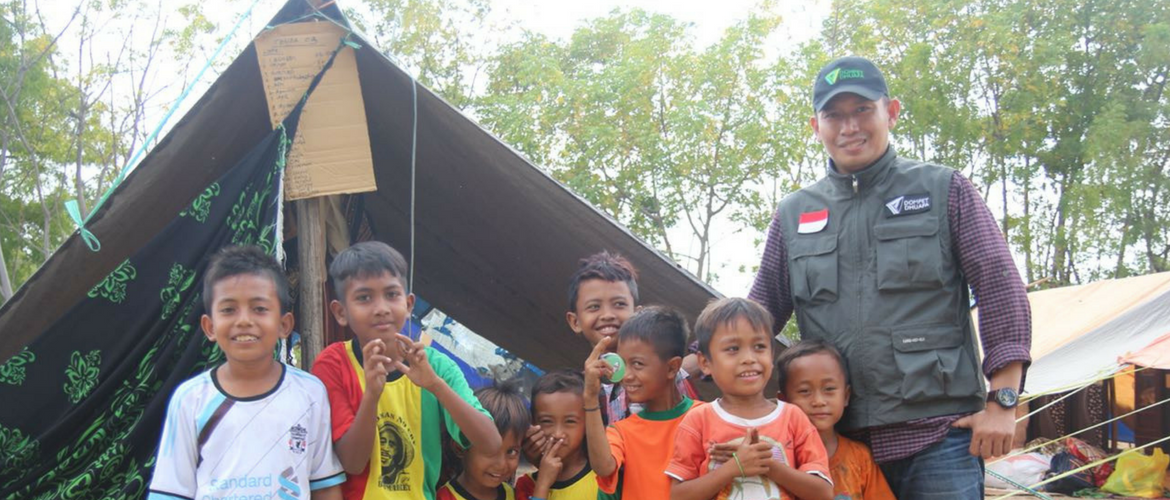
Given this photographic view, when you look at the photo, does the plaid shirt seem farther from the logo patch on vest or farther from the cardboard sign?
the cardboard sign

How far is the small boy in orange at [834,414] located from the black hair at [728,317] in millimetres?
165

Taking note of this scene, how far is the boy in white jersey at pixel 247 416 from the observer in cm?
232

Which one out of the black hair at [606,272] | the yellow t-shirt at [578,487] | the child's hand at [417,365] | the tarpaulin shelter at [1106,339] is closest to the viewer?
the child's hand at [417,365]

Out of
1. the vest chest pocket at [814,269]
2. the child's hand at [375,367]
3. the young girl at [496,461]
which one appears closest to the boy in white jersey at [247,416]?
the child's hand at [375,367]

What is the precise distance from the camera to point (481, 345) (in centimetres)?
514

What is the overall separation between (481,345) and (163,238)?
2.44 metres

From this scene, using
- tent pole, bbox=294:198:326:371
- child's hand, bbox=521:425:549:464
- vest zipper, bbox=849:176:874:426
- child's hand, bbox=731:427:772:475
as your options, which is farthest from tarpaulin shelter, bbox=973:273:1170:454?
tent pole, bbox=294:198:326:371

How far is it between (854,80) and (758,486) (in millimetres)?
1190

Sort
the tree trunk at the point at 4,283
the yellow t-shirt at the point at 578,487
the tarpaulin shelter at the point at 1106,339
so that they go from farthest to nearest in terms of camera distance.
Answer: the tree trunk at the point at 4,283, the tarpaulin shelter at the point at 1106,339, the yellow t-shirt at the point at 578,487

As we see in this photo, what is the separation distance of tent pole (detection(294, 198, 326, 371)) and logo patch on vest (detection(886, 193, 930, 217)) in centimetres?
210

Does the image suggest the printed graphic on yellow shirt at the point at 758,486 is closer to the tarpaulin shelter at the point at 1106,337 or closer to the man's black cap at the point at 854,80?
the man's black cap at the point at 854,80

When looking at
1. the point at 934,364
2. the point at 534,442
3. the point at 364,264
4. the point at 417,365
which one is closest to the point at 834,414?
the point at 934,364

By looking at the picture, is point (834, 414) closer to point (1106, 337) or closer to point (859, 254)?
point (859, 254)

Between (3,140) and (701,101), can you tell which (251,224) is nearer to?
(701,101)
